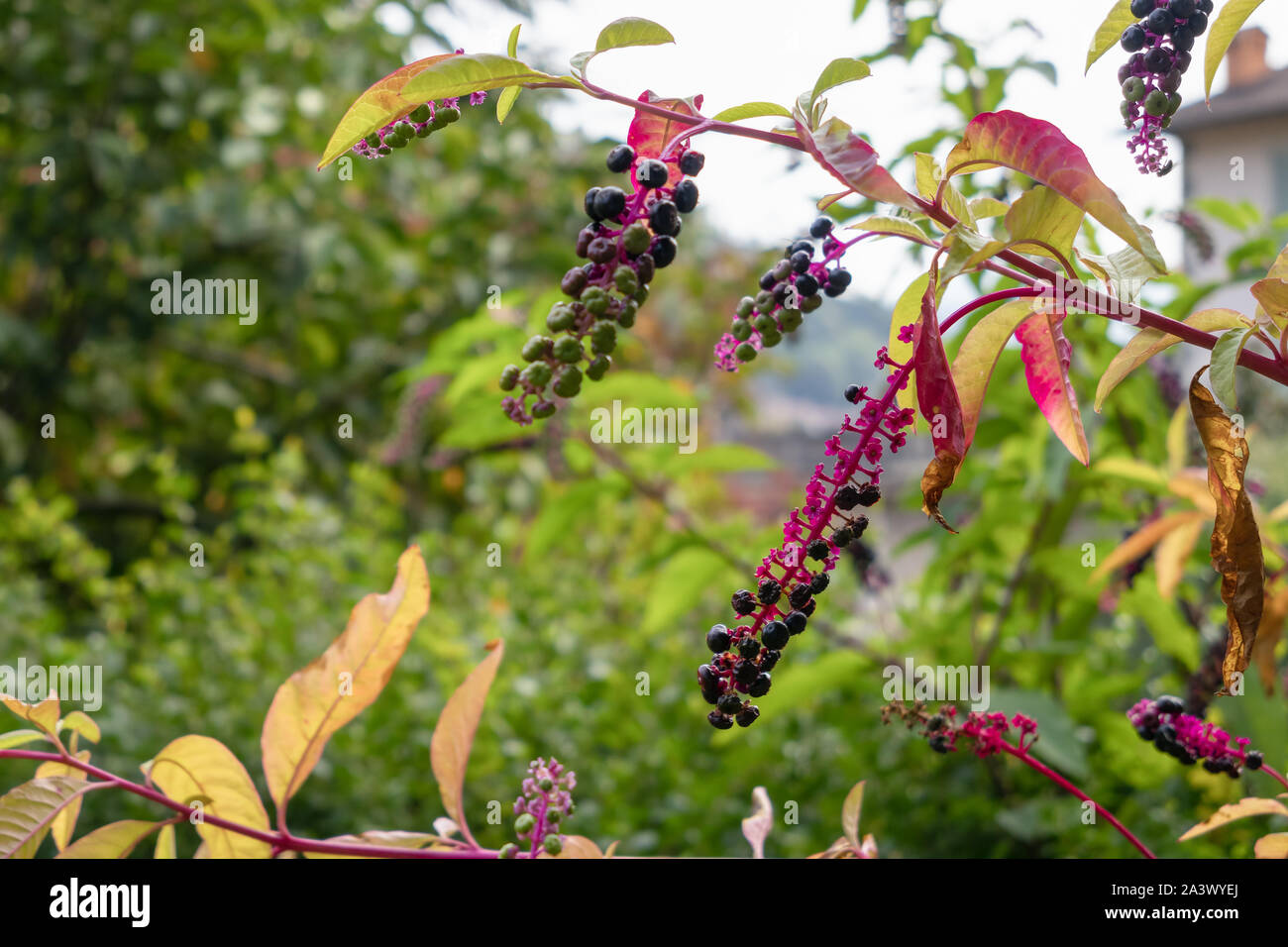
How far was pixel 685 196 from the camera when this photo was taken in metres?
0.45

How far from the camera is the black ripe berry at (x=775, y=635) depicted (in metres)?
0.41

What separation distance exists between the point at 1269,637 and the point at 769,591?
670 millimetres

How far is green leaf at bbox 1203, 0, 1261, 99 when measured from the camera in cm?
48

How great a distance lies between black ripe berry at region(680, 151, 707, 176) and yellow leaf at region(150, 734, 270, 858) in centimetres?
40

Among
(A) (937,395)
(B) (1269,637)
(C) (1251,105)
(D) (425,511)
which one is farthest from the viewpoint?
(C) (1251,105)

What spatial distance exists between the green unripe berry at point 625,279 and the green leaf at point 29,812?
1.26 feet

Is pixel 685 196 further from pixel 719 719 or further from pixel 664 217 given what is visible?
pixel 719 719

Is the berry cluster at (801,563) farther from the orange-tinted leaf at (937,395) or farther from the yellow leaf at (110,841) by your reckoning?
the yellow leaf at (110,841)

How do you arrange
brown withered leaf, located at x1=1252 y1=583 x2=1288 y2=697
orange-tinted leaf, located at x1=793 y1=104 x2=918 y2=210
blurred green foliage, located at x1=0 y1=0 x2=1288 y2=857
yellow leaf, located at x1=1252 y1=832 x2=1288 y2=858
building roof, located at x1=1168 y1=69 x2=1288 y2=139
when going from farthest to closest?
1. building roof, located at x1=1168 y1=69 x2=1288 y2=139
2. blurred green foliage, located at x1=0 y1=0 x2=1288 y2=857
3. brown withered leaf, located at x1=1252 y1=583 x2=1288 y2=697
4. yellow leaf, located at x1=1252 y1=832 x2=1288 y2=858
5. orange-tinted leaf, located at x1=793 y1=104 x2=918 y2=210

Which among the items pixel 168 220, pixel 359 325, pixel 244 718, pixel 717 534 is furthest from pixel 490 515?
pixel 717 534

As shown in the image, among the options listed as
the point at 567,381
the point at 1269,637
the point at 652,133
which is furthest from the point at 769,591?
the point at 1269,637

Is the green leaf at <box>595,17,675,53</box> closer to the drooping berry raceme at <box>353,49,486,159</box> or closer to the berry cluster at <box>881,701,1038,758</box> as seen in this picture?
the drooping berry raceme at <box>353,49,486,159</box>

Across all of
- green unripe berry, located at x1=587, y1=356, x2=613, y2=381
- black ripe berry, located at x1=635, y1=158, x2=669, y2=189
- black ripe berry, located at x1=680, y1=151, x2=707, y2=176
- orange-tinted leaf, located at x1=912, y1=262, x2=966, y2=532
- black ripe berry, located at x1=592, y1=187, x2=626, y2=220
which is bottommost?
orange-tinted leaf, located at x1=912, y1=262, x2=966, y2=532

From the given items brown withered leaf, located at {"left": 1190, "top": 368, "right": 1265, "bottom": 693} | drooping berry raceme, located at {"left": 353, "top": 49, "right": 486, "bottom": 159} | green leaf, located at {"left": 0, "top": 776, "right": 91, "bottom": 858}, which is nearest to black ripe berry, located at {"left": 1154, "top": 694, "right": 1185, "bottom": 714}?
brown withered leaf, located at {"left": 1190, "top": 368, "right": 1265, "bottom": 693}
